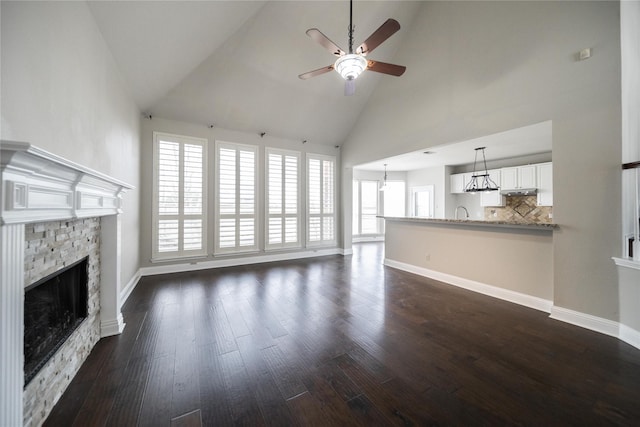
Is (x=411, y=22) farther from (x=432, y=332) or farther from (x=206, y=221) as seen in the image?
(x=206, y=221)

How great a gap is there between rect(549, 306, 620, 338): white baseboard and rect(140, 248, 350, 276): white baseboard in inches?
167

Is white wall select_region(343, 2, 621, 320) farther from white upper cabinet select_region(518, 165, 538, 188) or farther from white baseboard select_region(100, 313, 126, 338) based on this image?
white baseboard select_region(100, 313, 126, 338)

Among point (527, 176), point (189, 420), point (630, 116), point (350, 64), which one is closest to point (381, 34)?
point (350, 64)

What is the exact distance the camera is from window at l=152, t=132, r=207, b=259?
4426 millimetres

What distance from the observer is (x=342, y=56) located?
2.53 meters

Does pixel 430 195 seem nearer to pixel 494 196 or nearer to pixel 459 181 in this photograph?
pixel 459 181

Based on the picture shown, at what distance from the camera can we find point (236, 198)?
5121 mm

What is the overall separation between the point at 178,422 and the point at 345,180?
576 cm

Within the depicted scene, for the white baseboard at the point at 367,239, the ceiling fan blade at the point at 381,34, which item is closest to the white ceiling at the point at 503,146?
the ceiling fan blade at the point at 381,34

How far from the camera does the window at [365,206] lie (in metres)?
8.58

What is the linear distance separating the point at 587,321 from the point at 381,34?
12.2ft

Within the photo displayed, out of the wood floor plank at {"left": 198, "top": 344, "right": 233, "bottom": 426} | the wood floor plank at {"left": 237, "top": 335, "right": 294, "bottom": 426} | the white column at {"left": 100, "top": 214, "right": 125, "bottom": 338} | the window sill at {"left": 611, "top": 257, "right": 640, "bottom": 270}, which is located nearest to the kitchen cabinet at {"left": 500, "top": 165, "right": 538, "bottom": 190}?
the window sill at {"left": 611, "top": 257, "right": 640, "bottom": 270}

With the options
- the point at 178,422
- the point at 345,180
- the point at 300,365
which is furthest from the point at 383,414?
the point at 345,180

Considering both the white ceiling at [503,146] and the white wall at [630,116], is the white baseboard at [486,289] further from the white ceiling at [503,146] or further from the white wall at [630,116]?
the white ceiling at [503,146]
